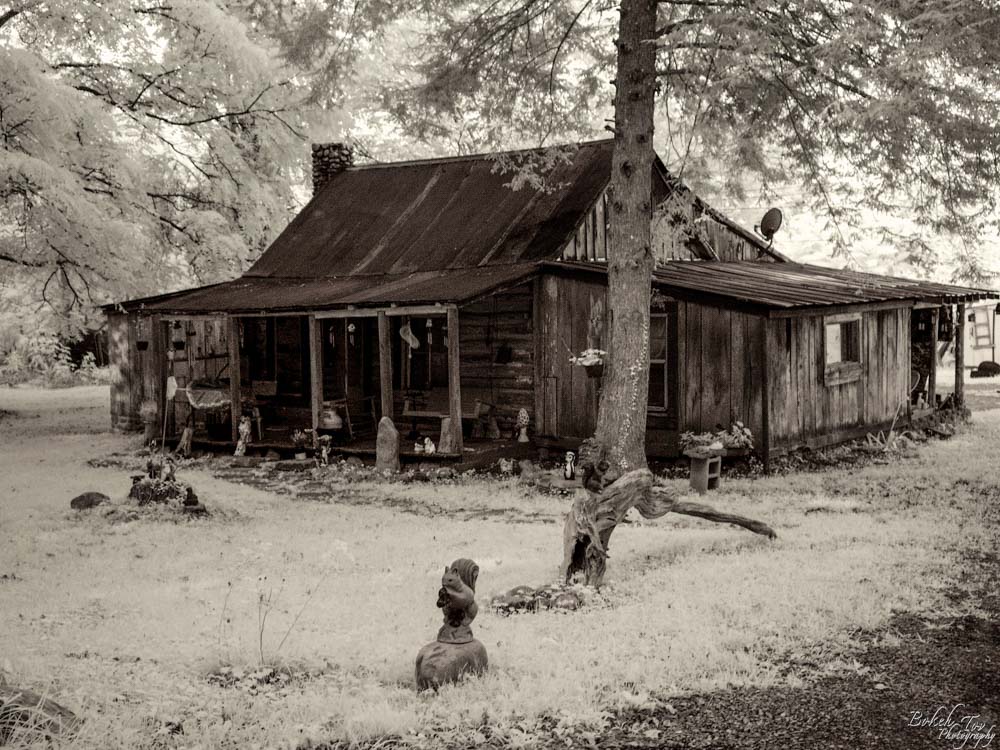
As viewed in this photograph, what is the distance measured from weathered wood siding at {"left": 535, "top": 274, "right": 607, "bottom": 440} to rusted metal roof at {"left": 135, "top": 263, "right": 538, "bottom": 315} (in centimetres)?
65

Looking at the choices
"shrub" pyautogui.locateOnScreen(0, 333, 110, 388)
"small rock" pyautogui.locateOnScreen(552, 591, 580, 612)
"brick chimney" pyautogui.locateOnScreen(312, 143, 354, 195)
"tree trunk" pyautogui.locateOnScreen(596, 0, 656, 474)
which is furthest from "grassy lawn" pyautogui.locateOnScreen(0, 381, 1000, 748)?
"shrub" pyautogui.locateOnScreen(0, 333, 110, 388)

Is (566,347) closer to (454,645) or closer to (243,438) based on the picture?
(243,438)

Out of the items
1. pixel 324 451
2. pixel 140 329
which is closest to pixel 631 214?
pixel 324 451

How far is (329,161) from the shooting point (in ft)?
74.7

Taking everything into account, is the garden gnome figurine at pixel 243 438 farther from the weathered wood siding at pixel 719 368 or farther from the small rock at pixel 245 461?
the weathered wood siding at pixel 719 368

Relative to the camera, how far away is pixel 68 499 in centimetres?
1352

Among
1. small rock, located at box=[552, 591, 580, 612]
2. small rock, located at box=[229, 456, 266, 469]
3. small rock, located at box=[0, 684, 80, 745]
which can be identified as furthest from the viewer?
small rock, located at box=[229, 456, 266, 469]

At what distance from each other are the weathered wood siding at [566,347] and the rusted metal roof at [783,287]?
0.48 m

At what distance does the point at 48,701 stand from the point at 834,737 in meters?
4.21

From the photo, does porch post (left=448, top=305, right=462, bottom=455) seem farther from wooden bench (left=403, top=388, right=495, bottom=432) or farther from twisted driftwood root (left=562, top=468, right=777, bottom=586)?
twisted driftwood root (left=562, top=468, right=777, bottom=586)

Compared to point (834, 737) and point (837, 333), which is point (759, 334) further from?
point (834, 737)

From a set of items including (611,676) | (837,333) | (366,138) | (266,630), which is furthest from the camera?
(366,138)

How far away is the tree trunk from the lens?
42.5 ft

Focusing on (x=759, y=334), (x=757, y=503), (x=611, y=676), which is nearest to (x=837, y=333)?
(x=759, y=334)
